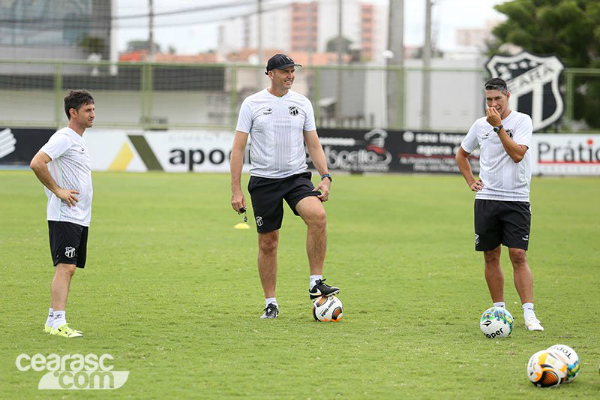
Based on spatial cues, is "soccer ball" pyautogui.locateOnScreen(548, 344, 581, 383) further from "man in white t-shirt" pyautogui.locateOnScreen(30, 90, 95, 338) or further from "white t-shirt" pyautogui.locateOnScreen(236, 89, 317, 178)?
"man in white t-shirt" pyautogui.locateOnScreen(30, 90, 95, 338)

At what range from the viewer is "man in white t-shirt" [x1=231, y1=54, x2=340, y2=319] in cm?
768

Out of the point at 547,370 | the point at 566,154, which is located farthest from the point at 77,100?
the point at 566,154

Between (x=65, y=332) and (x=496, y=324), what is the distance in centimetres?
324

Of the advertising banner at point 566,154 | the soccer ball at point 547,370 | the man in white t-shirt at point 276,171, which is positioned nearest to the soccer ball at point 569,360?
the soccer ball at point 547,370

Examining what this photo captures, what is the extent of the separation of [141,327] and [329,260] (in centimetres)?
455

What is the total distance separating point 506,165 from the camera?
749 centimetres

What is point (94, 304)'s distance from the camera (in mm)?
8289

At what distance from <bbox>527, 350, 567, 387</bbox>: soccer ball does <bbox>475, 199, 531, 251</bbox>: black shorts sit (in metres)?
1.91

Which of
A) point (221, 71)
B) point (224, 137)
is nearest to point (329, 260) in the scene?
point (224, 137)

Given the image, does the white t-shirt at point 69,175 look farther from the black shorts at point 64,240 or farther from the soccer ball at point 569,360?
the soccer ball at point 569,360
